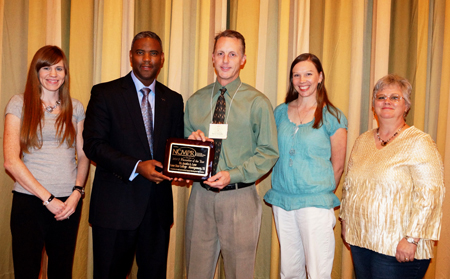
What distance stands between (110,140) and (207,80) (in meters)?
1.29

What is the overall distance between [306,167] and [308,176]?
0.22 ft

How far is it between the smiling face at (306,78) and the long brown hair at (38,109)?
1.71m

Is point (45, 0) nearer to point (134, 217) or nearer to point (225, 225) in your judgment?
point (134, 217)

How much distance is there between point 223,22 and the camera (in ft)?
10.3

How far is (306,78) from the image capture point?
2.38 metres

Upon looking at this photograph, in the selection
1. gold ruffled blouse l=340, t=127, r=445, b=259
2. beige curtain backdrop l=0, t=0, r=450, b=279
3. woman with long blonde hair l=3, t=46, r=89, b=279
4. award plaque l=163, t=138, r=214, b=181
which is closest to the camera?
gold ruffled blouse l=340, t=127, r=445, b=259

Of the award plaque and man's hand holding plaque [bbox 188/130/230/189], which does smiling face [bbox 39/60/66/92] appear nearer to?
the award plaque

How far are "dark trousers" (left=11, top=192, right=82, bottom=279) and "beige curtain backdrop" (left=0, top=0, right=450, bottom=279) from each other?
0.77 m

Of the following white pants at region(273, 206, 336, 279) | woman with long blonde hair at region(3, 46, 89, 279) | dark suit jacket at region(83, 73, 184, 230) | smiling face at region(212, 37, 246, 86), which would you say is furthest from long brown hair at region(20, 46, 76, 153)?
white pants at region(273, 206, 336, 279)

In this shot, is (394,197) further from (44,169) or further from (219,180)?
(44,169)

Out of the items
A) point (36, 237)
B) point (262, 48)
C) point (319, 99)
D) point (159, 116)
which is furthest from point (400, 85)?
point (36, 237)

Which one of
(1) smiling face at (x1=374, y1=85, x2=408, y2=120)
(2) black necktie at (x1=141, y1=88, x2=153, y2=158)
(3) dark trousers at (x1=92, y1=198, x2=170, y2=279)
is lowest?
(3) dark trousers at (x1=92, y1=198, x2=170, y2=279)

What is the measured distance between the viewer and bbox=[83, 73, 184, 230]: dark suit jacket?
2135mm

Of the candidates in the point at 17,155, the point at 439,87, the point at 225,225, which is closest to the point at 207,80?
the point at 225,225
